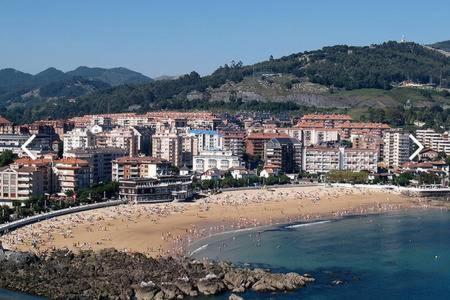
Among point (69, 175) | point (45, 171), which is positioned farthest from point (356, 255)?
point (45, 171)

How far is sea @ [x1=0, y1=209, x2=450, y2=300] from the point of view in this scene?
24739 millimetres

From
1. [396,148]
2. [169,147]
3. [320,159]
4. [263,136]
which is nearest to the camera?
[169,147]

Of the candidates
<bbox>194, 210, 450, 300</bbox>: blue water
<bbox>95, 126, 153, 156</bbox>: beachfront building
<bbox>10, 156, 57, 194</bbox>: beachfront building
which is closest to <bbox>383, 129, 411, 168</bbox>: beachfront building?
<bbox>95, 126, 153, 156</bbox>: beachfront building

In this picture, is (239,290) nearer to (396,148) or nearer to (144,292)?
(144,292)

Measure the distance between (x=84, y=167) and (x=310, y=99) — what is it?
50466 millimetres

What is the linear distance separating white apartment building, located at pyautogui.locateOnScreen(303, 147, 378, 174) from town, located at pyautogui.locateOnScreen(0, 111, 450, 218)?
7cm

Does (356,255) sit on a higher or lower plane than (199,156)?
lower

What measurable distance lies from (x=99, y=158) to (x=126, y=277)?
25842mm

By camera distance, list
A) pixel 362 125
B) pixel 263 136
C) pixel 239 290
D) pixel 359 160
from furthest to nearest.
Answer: pixel 362 125 → pixel 263 136 → pixel 359 160 → pixel 239 290

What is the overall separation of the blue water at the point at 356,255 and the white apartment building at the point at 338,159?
18207mm

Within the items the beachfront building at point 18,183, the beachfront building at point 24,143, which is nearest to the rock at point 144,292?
the beachfront building at point 18,183

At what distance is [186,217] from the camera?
37.2 metres

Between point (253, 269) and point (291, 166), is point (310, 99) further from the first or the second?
point (253, 269)

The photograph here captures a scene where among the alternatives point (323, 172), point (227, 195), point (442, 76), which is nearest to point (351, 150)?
point (323, 172)
